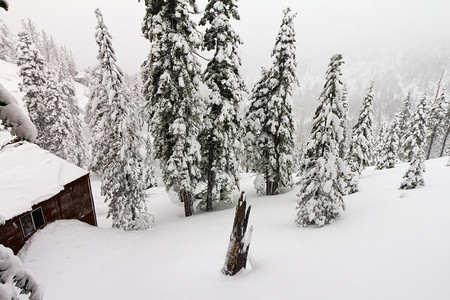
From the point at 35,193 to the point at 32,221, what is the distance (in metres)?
1.36

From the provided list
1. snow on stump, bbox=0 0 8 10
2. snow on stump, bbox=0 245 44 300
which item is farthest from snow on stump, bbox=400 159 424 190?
snow on stump, bbox=0 0 8 10

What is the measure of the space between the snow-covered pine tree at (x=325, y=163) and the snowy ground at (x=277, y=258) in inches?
33.0

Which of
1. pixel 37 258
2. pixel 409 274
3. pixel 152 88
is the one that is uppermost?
pixel 152 88

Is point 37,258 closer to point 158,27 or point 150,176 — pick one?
point 158,27

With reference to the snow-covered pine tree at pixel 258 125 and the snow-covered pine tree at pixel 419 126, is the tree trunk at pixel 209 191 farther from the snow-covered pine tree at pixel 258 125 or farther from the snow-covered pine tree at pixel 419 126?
the snow-covered pine tree at pixel 419 126

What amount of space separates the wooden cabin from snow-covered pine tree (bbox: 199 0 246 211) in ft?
27.2

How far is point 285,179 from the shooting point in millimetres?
20594

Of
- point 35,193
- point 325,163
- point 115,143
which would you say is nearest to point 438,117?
point 325,163

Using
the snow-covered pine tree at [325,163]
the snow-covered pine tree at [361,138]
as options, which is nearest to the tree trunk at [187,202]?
the snow-covered pine tree at [325,163]

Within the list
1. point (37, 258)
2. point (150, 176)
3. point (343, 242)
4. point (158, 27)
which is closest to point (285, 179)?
point (343, 242)

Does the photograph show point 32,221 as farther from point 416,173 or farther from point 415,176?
point 416,173

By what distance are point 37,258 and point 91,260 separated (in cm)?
208

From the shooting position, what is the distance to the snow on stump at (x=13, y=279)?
6.52 feet

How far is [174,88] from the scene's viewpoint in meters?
13.2
